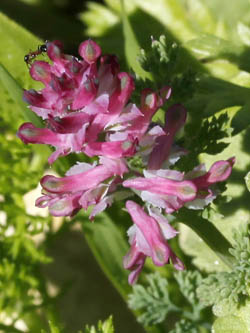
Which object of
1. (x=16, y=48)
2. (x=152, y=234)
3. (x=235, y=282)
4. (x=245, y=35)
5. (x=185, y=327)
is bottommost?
(x=185, y=327)

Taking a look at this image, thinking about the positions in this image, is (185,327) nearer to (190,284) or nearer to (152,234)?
(190,284)

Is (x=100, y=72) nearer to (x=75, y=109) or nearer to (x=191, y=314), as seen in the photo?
(x=75, y=109)

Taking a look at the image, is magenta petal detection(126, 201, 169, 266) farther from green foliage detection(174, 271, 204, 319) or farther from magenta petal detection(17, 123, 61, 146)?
green foliage detection(174, 271, 204, 319)

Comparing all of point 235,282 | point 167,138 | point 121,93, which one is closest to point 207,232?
point 235,282

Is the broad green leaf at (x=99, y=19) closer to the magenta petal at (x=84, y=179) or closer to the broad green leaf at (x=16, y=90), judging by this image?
the broad green leaf at (x=16, y=90)

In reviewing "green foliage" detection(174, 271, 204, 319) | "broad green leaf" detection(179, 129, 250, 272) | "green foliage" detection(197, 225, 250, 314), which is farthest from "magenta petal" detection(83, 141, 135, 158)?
Answer: "green foliage" detection(174, 271, 204, 319)

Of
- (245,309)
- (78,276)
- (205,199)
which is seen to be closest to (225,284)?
(245,309)
